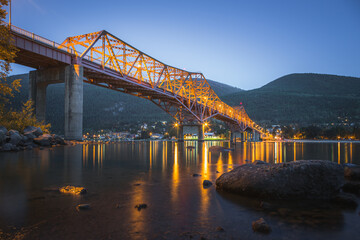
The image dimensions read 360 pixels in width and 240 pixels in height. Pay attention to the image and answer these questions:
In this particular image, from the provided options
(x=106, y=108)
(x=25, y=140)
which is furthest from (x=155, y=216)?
(x=106, y=108)

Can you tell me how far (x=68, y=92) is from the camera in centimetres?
3014

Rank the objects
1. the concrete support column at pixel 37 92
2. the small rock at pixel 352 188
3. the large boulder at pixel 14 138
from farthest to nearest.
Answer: the concrete support column at pixel 37 92, the large boulder at pixel 14 138, the small rock at pixel 352 188

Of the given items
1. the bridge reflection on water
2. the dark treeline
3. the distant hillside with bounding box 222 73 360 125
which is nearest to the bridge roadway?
the bridge reflection on water

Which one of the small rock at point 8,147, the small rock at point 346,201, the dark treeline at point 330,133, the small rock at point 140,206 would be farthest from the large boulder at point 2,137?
the dark treeline at point 330,133

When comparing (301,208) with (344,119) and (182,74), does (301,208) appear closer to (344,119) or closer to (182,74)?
(182,74)

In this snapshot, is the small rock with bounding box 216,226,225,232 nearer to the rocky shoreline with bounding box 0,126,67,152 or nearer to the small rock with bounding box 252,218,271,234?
the small rock with bounding box 252,218,271,234

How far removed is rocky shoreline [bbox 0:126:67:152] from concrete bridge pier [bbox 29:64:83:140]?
4.37 metres

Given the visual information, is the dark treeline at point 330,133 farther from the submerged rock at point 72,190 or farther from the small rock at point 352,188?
the submerged rock at point 72,190

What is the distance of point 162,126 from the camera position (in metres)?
145

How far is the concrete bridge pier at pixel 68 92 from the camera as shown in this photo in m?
29.6

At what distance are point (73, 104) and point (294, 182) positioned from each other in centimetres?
2938

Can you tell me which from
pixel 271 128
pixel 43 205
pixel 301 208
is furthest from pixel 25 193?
pixel 271 128

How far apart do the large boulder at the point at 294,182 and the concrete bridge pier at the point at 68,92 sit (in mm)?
27746

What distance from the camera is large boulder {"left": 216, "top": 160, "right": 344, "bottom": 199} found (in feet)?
17.4
